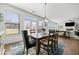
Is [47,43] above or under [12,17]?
under

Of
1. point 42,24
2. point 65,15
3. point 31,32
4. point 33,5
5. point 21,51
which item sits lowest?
point 21,51

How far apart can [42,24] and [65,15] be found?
0.39 m

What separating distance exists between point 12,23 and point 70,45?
974 millimetres

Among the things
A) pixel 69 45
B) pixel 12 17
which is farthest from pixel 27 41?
pixel 69 45

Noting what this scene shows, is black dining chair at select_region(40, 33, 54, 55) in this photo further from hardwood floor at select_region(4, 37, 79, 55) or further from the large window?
the large window

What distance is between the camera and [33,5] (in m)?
1.56

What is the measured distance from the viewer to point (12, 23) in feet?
5.09

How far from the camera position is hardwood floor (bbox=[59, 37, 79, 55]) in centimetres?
153

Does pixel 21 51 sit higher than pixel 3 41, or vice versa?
pixel 3 41

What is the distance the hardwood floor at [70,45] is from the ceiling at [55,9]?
32 cm

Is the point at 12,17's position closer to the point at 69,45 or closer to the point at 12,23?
the point at 12,23
